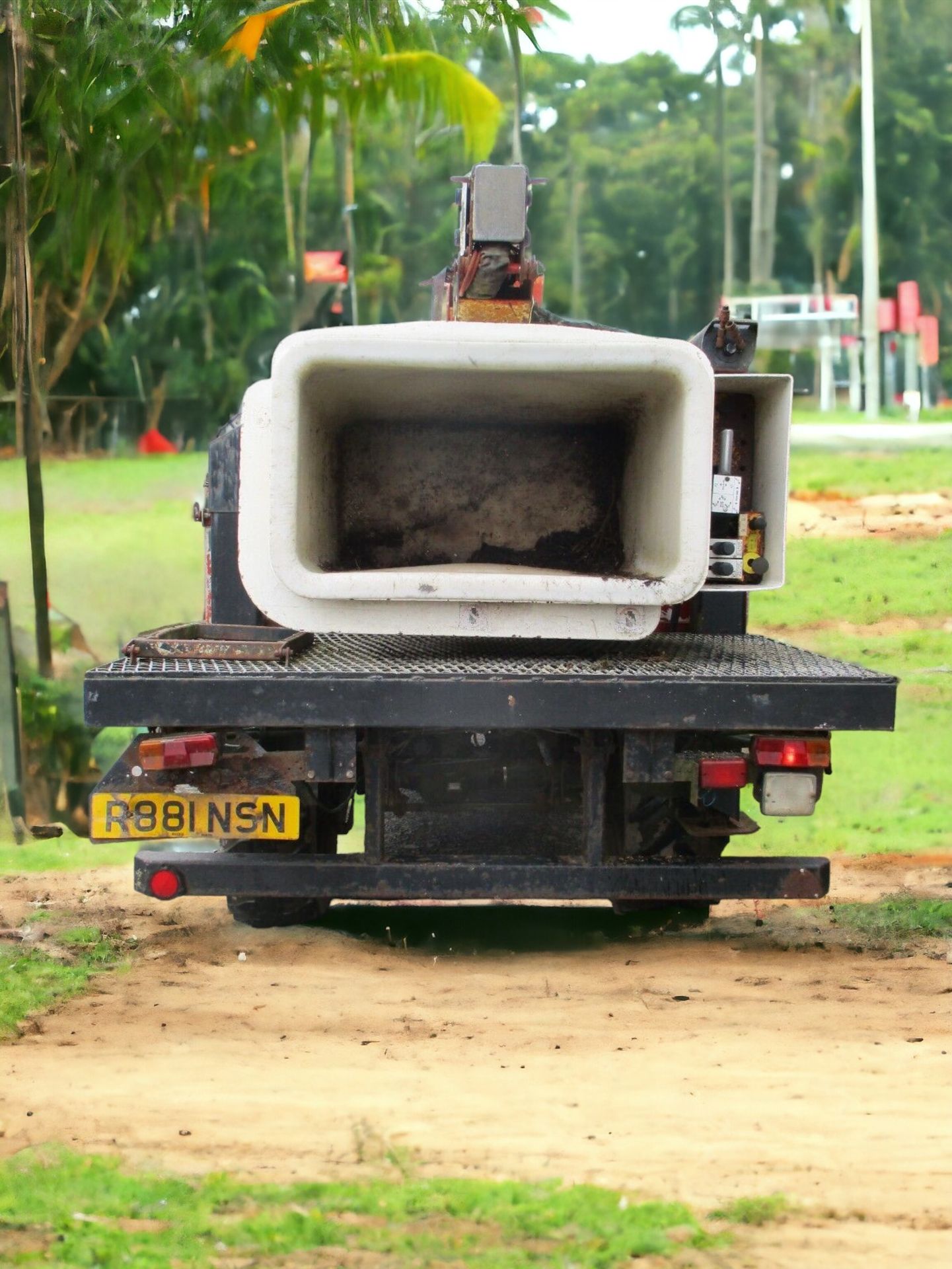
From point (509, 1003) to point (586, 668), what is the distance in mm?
1047

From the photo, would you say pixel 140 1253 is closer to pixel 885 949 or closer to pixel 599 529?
pixel 885 949

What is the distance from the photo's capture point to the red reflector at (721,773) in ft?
15.8

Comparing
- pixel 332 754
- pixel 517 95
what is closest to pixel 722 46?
pixel 517 95

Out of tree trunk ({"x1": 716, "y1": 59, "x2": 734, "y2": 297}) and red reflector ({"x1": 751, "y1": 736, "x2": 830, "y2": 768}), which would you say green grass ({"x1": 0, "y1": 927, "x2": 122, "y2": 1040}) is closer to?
red reflector ({"x1": 751, "y1": 736, "x2": 830, "y2": 768})

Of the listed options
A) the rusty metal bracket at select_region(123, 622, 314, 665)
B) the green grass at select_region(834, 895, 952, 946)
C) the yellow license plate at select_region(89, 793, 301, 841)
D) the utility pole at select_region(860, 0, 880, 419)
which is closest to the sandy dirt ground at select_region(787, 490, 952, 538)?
the utility pole at select_region(860, 0, 880, 419)

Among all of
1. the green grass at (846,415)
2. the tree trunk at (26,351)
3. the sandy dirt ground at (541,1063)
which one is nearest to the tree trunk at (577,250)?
the green grass at (846,415)

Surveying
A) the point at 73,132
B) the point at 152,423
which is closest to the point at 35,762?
the point at 152,423

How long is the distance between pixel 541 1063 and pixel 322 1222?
1234mm

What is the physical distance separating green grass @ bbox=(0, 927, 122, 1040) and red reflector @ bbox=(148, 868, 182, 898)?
386 mm

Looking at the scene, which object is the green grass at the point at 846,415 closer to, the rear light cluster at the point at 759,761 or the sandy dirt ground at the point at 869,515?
the sandy dirt ground at the point at 869,515

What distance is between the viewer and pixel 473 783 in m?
5.39

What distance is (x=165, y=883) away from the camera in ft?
16.2

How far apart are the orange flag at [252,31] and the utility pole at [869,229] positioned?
12.4ft

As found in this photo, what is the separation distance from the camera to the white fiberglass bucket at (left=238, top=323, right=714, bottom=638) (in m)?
4.89
